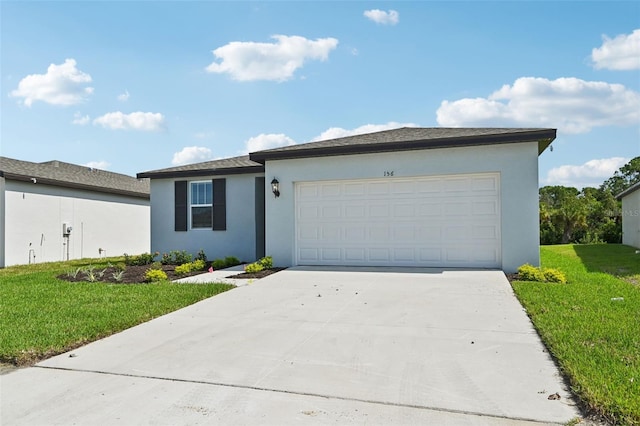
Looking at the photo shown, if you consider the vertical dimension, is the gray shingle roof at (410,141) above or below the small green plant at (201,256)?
above

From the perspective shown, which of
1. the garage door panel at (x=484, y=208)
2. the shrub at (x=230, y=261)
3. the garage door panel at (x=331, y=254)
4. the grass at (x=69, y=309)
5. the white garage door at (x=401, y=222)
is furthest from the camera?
the shrub at (x=230, y=261)

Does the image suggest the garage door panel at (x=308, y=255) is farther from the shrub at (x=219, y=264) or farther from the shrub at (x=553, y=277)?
the shrub at (x=553, y=277)

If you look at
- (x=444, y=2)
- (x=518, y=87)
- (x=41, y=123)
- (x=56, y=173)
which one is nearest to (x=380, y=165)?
(x=444, y=2)

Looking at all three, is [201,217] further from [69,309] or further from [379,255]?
[69,309]

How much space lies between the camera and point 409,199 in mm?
10680

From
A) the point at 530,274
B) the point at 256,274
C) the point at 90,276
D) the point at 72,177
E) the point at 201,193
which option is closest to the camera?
the point at 530,274

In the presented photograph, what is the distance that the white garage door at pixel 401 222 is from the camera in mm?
10133

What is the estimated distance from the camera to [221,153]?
17.5 meters

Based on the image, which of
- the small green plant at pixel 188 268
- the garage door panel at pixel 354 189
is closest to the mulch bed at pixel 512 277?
the garage door panel at pixel 354 189

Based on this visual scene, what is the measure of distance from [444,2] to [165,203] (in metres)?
10.3

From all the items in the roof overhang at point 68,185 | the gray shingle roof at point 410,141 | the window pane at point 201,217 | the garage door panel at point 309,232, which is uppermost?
the gray shingle roof at point 410,141

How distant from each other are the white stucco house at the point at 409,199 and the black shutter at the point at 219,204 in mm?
2379

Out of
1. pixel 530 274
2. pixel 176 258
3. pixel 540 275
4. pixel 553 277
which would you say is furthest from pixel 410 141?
pixel 176 258

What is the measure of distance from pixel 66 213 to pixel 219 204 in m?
6.74
